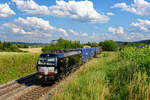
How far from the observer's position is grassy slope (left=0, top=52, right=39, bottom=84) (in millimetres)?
19616

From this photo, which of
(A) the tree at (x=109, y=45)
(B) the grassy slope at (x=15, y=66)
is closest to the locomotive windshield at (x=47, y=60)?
(B) the grassy slope at (x=15, y=66)

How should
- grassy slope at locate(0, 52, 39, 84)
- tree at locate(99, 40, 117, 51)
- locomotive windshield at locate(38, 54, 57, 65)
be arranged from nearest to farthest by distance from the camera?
locomotive windshield at locate(38, 54, 57, 65)
grassy slope at locate(0, 52, 39, 84)
tree at locate(99, 40, 117, 51)

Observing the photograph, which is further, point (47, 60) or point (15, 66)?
point (15, 66)

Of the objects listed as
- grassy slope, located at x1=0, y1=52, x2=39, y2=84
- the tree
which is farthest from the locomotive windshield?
the tree

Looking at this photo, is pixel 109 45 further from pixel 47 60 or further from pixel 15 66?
pixel 47 60

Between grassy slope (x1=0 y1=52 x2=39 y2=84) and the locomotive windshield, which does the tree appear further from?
the locomotive windshield

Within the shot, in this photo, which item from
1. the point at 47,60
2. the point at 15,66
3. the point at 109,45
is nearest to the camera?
the point at 47,60

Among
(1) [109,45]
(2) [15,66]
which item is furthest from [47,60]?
(1) [109,45]

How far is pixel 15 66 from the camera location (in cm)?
2228

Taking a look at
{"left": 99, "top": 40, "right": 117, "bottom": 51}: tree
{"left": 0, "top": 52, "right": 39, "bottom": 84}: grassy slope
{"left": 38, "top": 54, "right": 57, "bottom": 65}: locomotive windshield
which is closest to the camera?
{"left": 38, "top": 54, "right": 57, "bottom": 65}: locomotive windshield

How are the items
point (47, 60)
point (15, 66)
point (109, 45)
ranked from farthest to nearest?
point (109, 45)
point (15, 66)
point (47, 60)

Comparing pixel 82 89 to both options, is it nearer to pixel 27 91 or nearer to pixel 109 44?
pixel 27 91

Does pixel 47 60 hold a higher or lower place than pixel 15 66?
higher

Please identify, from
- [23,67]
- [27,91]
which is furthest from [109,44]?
[27,91]
